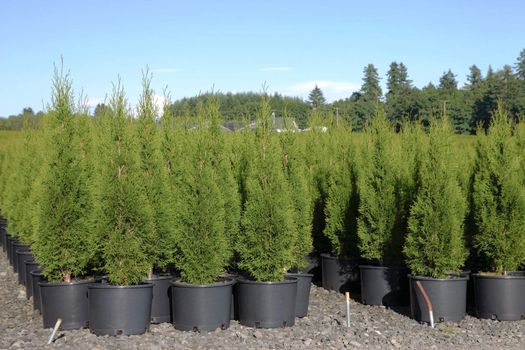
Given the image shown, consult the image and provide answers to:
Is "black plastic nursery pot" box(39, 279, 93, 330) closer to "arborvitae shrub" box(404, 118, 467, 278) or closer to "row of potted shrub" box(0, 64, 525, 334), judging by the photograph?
"row of potted shrub" box(0, 64, 525, 334)

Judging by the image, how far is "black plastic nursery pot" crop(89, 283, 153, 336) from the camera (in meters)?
6.97

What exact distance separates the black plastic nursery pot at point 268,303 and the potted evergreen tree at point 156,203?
1055mm

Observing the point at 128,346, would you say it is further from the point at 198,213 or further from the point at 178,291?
the point at 198,213

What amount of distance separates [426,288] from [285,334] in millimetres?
1987

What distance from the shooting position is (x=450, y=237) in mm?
8078

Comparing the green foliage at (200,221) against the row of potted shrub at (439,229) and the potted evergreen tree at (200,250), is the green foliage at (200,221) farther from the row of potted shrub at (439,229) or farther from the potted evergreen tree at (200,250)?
the row of potted shrub at (439,229)

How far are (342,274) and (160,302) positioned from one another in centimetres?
353

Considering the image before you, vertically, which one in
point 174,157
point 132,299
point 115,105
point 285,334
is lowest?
point 285,334

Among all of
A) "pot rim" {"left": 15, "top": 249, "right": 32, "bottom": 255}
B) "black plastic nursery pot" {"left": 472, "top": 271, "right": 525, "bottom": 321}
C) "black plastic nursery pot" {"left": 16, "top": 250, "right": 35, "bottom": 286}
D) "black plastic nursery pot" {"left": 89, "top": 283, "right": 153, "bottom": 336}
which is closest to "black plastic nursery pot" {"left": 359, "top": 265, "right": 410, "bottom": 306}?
"black plastic nursery pot" {"left": 472, "top": 271, "right": 525, "bottom": 321}

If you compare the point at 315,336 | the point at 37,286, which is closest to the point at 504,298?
the point at 315,336

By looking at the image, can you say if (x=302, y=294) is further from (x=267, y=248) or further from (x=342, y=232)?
(x=342, y=232)

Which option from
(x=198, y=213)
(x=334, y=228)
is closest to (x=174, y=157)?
(x=198, y=213)

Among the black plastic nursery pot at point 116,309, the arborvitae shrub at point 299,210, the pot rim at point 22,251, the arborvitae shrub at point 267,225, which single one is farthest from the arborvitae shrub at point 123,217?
the pot rim at point 22,251

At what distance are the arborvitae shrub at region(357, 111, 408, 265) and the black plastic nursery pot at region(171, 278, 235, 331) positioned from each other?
3.10 meters
